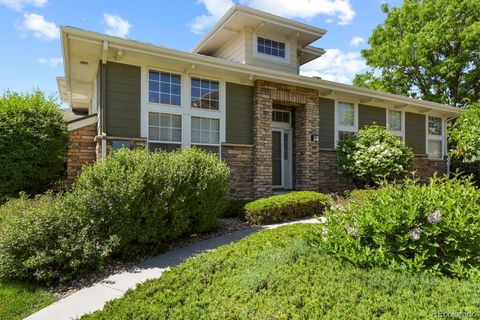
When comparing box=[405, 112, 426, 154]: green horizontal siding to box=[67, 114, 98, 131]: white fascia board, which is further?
box=[405, 112, 426, 154]: green horizontal siding

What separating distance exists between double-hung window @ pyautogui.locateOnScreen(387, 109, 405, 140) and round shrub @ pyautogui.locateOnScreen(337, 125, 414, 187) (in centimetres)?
231

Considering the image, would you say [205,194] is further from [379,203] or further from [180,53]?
[180,53]

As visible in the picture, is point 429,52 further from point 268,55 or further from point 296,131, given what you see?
point 296,131

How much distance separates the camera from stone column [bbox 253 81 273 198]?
348 inches

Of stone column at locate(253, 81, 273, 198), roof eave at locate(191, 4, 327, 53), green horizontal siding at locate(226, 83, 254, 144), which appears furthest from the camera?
roof eave at locate(191, 4, 327, 53)

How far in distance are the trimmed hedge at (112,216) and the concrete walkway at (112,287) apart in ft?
1.05

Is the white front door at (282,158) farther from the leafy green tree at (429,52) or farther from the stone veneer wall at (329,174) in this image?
the leafy green tree at (429,52)

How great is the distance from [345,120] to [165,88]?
6381 mm

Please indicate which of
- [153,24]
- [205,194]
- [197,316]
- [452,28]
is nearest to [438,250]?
[197,316]

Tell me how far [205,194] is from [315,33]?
323 inches

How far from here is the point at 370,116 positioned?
11.5 meters

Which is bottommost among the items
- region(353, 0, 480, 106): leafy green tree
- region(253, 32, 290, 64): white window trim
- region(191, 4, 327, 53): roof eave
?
region(253, 32, 290, 64): white window trim

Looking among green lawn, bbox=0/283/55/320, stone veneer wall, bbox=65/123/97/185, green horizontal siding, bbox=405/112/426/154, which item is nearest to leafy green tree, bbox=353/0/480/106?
green horizontal siding, bbox=405/112/426/154

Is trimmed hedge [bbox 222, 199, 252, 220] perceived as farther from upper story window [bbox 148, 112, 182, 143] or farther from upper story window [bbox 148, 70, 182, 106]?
upper story window [bbox 148, 70, 182, 106]
